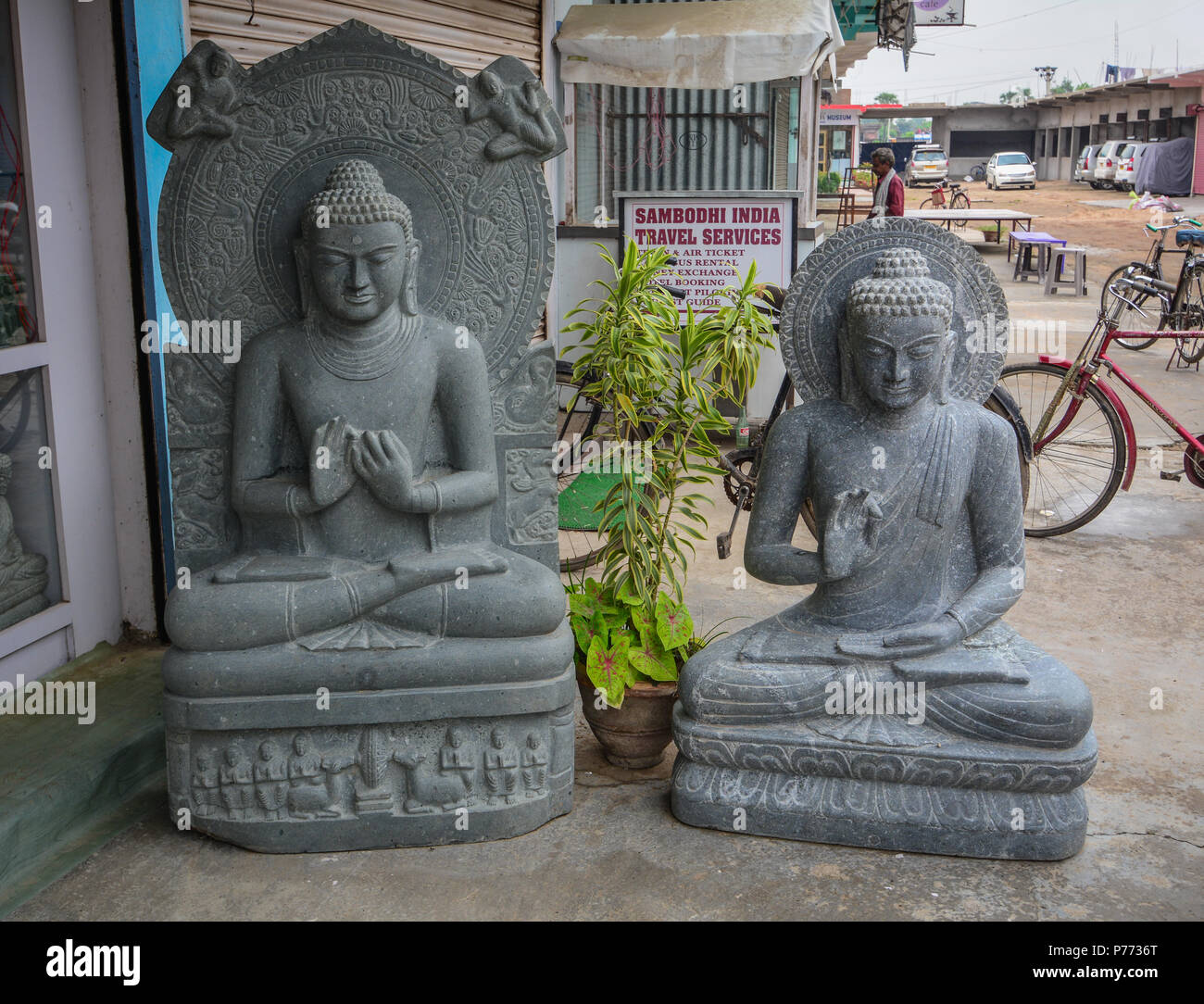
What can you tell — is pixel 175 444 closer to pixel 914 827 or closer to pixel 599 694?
pixel 599 694

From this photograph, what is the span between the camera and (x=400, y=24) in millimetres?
6246

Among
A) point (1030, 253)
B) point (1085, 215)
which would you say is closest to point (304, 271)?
point (1030, 253)

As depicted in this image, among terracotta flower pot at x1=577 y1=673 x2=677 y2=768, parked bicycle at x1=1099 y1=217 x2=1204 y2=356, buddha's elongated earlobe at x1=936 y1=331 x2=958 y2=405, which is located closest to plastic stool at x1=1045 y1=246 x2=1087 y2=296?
parked bicycle at x1=1099 y1=217 x2=1204 y2=356

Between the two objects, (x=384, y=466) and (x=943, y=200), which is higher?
(x=943, y=200)

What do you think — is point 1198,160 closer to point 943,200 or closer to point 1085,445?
point 943,200

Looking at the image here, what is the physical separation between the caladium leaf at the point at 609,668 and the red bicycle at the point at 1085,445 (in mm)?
2669

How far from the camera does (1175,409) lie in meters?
8.92

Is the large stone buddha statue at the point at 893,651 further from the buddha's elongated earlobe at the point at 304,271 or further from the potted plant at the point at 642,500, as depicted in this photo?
the buddha's elongated earlobe at the point at 304,271

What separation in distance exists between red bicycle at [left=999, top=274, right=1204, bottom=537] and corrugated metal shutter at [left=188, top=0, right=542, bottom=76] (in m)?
3.54

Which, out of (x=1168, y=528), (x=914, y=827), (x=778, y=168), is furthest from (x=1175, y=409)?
(x=914, y=827)

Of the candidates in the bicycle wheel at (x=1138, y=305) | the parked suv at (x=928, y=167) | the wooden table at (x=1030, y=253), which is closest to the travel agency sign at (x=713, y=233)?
the bicycle wheel at (x=1138, y=305)

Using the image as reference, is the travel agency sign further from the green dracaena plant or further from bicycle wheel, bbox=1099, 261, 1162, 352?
bicycle wheel, bbox=1099, 261, 1162, 352

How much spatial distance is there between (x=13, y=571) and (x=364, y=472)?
1454 mm

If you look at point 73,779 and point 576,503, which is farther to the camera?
point 576,503
